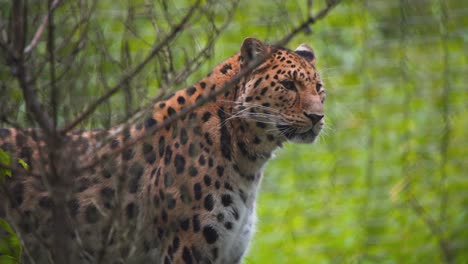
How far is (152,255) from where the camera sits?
386 centimetres

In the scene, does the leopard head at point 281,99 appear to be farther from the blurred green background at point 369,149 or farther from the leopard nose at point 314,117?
the blurred green background at point 369,149

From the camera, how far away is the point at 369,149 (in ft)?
20.8

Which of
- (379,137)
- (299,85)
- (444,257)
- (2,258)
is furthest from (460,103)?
(2,258)

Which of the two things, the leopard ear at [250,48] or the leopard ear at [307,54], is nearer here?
the leopard ear at [250,48]

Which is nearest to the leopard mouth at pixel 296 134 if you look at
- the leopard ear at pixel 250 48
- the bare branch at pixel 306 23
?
the leopard ear at pixel 250 48

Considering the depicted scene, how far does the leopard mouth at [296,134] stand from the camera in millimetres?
3752

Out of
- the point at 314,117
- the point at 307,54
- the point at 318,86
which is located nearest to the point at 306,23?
the point at 314,117

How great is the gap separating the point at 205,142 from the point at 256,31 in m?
3.46

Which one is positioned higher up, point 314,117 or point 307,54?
point 307,54

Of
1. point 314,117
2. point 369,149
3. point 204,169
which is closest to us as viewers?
point 314,117

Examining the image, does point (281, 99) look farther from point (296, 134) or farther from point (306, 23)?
point (306, 23)

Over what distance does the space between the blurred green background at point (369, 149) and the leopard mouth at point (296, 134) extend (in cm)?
227

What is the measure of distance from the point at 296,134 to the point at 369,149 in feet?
8.78

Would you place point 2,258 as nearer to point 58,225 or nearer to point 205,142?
point 58,225
